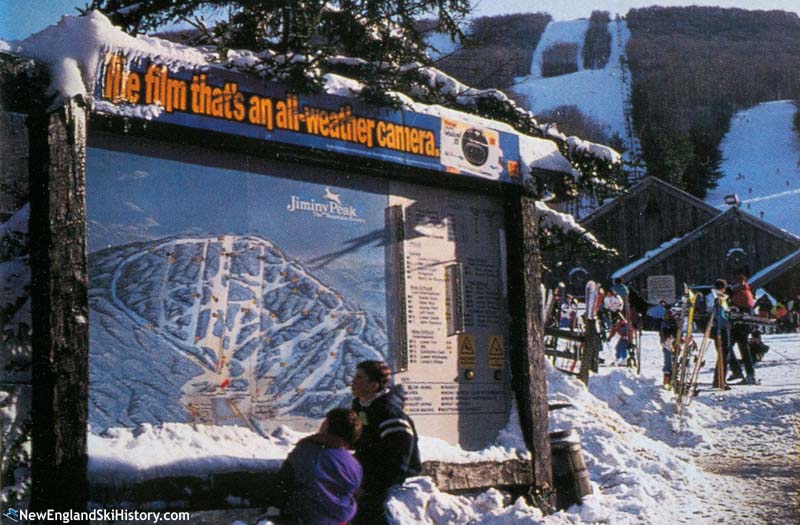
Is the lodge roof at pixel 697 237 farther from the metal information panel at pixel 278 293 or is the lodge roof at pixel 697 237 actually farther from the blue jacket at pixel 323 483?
the blue jacket at pixel 323 483

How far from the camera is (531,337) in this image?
802 cm

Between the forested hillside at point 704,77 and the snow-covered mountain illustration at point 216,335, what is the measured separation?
214 inches

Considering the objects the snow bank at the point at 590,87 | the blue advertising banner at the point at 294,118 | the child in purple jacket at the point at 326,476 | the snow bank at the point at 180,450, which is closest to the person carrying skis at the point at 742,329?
the blue advertising banner at the point at 294,118

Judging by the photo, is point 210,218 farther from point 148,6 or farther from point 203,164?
point 148,6

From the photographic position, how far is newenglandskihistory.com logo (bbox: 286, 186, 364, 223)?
659cm

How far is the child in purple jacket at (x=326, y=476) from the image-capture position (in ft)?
16.7

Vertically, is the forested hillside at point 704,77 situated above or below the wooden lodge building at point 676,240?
above

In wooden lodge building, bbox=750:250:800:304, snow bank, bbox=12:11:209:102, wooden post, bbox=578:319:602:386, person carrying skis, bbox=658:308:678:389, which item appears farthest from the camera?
wooden lodge building, bbox=750:250:800:304

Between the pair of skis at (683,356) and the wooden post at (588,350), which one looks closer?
the wooden post at (588,350)

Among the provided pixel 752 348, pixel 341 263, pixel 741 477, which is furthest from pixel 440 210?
pixel 752 348

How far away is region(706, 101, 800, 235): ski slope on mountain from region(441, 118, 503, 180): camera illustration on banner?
18.0 metres

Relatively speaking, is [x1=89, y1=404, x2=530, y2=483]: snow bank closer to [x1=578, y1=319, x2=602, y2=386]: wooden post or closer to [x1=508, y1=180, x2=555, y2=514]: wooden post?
[x1=508, y1=180, x2=555, y2=514]: wooden post

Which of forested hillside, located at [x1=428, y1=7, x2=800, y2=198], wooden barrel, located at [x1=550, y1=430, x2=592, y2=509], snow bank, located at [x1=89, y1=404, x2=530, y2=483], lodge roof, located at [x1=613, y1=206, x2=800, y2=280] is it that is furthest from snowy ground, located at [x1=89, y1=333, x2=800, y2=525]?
lodge roof, located at [x1=613, y1=206, x2=800, y2=280]

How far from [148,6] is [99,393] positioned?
3.52 m
